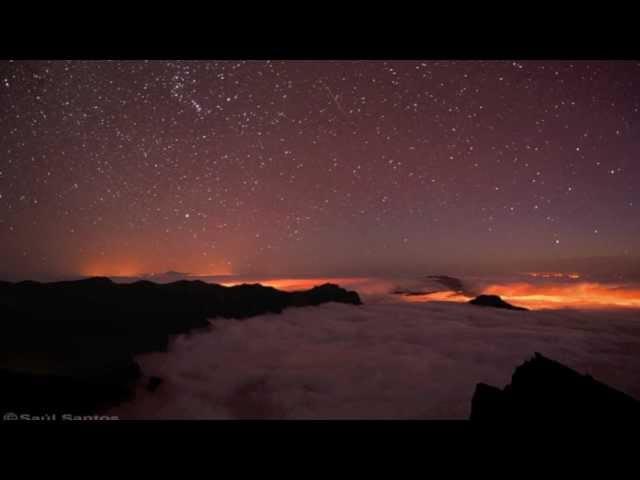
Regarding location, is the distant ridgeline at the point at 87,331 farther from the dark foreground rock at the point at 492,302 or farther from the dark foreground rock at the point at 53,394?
the dark foreground rock at the point at 492,302

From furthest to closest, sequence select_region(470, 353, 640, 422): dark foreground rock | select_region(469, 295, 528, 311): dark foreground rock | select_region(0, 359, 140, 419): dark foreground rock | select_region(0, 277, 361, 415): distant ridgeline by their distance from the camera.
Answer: select_region(469, 295, 528, 311): dark foreground rock, select_region(0, 277, 361, 415): distant ridgeline, select_region(0, 359, 140, 419): dark foreground rock, select_region(470, 353, 640, 422): dark foreground rock

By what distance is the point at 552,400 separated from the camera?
2.21 m

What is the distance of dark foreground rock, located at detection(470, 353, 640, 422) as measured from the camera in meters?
2.02

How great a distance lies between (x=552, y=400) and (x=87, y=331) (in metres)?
37.9

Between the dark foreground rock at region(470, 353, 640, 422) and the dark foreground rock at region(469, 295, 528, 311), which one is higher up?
the dark foreground rock at region(470, 353, 640, 422)

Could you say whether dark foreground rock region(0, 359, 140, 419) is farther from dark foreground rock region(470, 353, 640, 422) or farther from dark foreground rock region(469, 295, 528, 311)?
dark foreground rock region(469, 295, 528, 311)

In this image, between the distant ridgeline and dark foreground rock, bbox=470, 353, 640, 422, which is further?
the distant ridgeline

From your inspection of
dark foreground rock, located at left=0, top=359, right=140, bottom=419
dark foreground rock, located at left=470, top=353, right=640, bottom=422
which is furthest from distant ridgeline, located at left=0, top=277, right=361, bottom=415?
dark foreground rock, located at left=470, top=353, right=640, bottom=422

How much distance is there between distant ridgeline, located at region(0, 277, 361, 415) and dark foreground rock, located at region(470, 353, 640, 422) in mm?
13396
